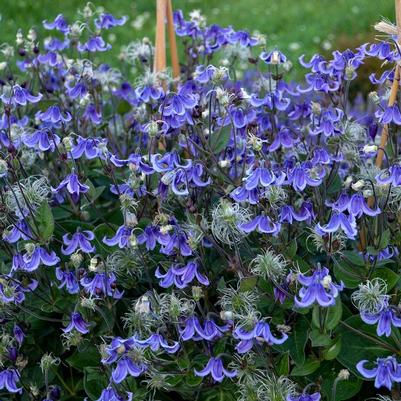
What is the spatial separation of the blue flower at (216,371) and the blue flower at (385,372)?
0.84 ft

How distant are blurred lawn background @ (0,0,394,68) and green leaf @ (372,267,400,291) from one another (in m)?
4.66

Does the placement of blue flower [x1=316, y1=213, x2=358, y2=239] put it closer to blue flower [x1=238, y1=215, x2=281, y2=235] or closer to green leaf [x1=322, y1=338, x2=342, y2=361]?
blue flower [x1=238, y1=215, x2=281, y2=235]

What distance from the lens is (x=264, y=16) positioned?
7.34 meters

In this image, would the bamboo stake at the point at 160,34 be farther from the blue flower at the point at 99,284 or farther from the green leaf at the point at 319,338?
the green leaf at the point at 319,338

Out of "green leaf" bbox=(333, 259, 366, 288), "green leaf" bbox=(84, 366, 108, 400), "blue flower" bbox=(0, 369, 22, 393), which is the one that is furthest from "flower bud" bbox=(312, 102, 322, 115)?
"blue flower" bbox=(0, 369, 22, 393)

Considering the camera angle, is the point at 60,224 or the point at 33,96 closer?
the point at 60,224

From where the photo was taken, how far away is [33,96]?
195cm

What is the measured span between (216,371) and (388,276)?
0.39 meters

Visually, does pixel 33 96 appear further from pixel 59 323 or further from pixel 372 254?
pixel 372 254

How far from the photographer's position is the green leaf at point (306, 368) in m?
1.54

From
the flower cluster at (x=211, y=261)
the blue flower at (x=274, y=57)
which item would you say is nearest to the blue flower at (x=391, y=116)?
the flower cluster at (x=211, y=261)

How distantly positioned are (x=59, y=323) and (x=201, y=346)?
1.19 ft

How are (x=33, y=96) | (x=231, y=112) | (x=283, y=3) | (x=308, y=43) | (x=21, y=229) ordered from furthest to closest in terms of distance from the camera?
(x=283, y=3), (x=308, y=43), (x=33, y=96), (x=231, y=112), (x=21, y=229)

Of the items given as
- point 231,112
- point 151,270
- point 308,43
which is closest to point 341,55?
point 231,112
